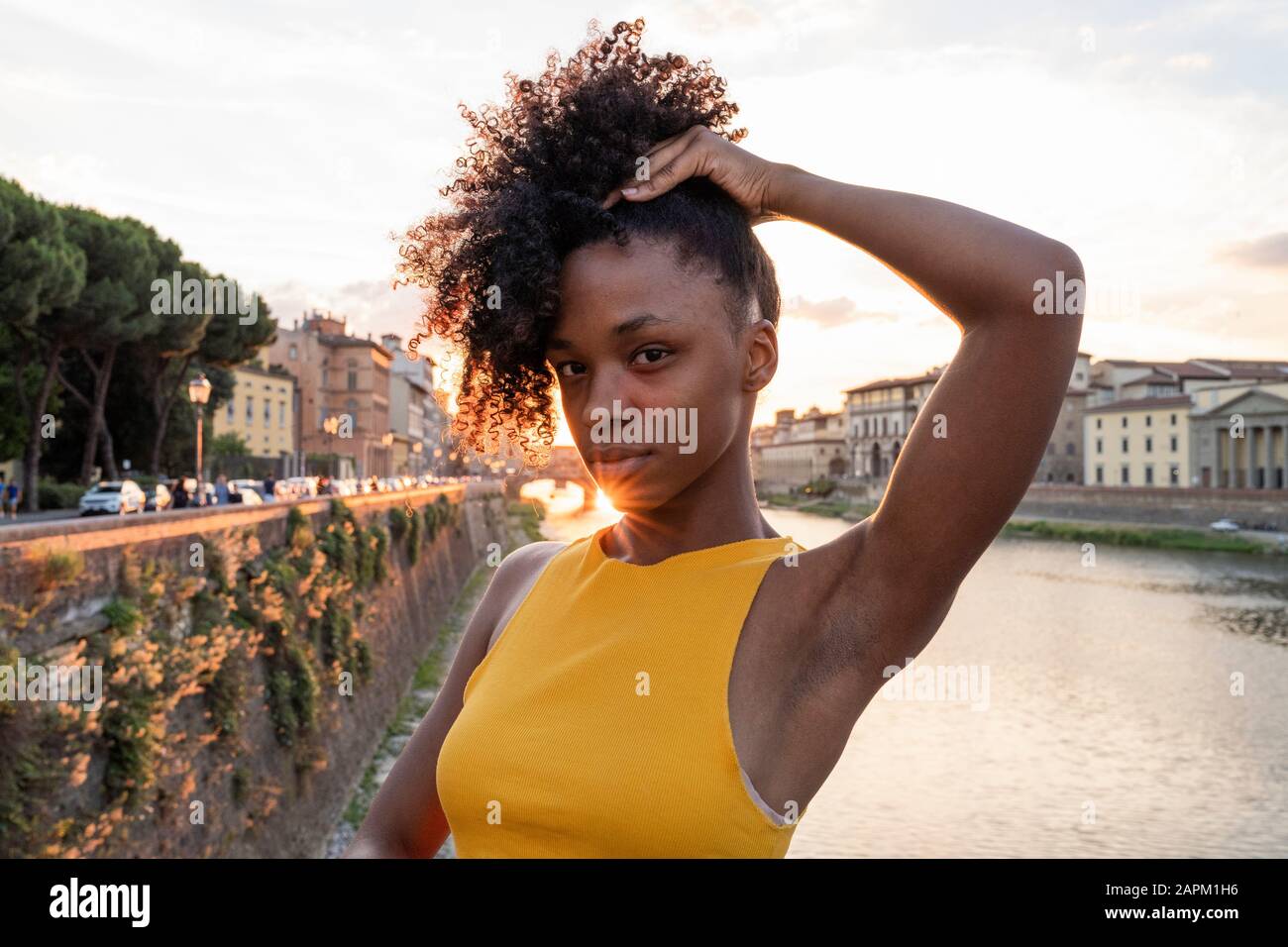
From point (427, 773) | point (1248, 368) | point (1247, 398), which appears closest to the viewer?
point (427, 773)

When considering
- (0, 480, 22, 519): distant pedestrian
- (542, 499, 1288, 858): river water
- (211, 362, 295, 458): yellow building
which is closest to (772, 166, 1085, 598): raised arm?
(542, 499, 1288, 858): river water

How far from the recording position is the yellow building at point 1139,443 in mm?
70938

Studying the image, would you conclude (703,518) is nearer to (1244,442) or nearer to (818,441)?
(1244,442)

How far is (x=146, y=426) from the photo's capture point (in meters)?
37.4

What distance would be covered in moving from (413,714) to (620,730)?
18.4 meters

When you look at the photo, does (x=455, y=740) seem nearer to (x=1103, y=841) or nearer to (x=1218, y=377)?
(x=1103, y=841)

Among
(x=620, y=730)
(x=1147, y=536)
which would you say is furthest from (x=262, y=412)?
(x=620, y=730)

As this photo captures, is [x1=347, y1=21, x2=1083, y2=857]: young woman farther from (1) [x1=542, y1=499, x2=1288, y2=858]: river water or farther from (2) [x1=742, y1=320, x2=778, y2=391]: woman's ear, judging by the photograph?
(1) [x1=542, y1=499, x2=1288, y2=858]: river water

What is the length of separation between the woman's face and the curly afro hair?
3 centimetres

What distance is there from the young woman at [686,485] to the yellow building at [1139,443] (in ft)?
237

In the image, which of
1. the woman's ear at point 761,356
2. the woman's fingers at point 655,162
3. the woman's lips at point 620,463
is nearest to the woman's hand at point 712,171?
the woman's fingers at point 655,162

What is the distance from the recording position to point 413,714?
62.3 ft

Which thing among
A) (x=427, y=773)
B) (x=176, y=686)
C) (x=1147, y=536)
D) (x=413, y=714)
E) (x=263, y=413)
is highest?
(x=263, y=413)
